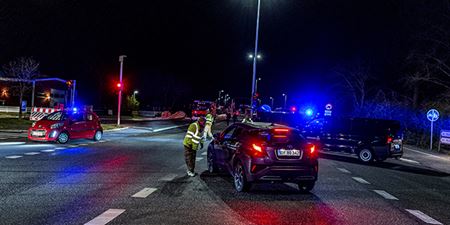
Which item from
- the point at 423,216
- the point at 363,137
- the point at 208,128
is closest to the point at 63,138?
the point at 208,128

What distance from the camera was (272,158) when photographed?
9.23 meters

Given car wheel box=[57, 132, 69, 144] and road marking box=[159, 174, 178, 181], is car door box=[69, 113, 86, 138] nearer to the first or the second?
car wheel box=[57, 132, 69, 144]

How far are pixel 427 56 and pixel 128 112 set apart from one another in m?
40.1

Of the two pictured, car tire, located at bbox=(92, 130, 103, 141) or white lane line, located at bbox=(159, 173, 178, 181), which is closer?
white lane line, located at bbox=(159, 173, 178, 181)

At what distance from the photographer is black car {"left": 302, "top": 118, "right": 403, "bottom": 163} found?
17.2 meters

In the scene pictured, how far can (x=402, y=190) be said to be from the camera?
10.9 m

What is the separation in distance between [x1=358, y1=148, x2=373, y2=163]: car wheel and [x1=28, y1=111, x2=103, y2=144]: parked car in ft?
41.3

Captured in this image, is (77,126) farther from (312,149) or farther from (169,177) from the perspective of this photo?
(312,149)

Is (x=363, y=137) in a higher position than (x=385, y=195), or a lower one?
higher

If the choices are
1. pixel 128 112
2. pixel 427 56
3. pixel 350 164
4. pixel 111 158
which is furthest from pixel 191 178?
pixel 128 112

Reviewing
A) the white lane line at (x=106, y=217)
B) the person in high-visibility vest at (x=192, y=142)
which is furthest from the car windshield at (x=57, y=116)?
the white lane line at (x=106, y=217)

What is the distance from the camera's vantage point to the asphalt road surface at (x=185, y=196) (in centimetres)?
719

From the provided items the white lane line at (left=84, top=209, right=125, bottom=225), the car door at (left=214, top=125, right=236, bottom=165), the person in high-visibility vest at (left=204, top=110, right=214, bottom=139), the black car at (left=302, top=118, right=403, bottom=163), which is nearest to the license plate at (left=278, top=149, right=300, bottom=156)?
the car door at (left=214, top=125, right=236, bottom=165)

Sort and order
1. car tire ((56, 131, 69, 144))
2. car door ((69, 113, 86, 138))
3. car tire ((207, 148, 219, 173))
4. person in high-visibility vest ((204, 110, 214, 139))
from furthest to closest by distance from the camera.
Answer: car door ((69, 113, 86, 138))
car tire ((56, 131, 69, 144))
person in high-visibility vest ((204, 110, 214, 139))
car tire ((207, 148, 219, 173))
